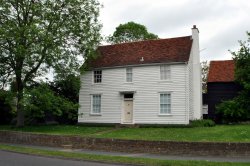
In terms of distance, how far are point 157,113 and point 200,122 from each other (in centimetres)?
382

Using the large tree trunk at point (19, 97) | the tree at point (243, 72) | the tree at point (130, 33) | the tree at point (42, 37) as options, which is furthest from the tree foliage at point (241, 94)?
the tree at point (130, 33)

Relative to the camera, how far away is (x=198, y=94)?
37.5 metres

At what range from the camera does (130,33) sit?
205 feet

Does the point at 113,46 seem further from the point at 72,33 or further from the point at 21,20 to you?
the point at 21,20

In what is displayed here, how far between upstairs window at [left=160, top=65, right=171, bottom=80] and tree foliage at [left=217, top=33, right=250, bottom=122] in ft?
21.5

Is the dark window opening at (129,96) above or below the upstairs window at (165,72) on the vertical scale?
below

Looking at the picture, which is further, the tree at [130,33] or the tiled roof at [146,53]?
the tree at [130,33]

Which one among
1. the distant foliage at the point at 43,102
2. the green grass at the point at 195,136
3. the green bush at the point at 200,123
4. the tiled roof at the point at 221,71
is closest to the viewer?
the green grass at the point at 195,136

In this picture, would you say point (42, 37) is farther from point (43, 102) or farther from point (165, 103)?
point (165, 103)

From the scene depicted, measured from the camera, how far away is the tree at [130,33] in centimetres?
6225

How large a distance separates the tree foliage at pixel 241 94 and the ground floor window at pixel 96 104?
38.9 feet

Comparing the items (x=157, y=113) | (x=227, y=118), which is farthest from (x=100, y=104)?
(x=227, y=118)

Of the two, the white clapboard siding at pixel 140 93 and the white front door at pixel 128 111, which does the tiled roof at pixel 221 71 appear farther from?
the white front door at pixel 128 111

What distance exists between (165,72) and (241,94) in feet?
25.1
